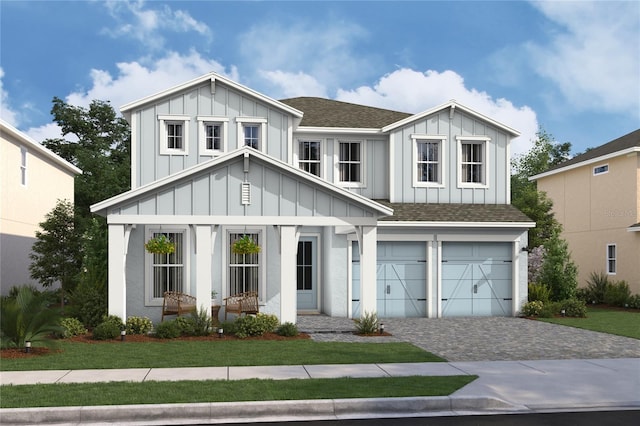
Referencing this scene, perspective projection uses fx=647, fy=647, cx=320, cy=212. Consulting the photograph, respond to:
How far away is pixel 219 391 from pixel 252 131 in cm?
1302

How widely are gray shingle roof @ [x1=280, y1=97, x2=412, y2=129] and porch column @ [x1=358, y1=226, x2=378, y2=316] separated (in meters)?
6.44

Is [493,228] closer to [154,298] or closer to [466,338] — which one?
[466,338]

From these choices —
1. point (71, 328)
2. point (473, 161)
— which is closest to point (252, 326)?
point (71, 328)

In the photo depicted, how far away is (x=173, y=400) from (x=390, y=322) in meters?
11.9

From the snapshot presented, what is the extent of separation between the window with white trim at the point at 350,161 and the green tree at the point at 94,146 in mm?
21665

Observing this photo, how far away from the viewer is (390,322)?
20.5 m

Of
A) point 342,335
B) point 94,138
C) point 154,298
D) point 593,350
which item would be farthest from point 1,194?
point 94,138

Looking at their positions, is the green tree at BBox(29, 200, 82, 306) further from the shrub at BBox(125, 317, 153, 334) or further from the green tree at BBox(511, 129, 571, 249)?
the green tree at BBox(511, 129, 571, 249)

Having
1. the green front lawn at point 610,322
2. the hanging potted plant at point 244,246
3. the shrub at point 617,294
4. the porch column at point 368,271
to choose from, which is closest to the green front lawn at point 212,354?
the porch column at point 368,271

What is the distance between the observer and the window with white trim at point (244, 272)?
1989 cm

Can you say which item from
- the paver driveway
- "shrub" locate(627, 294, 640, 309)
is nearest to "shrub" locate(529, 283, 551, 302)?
the paver driveway

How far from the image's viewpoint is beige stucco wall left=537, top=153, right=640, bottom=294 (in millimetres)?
27938

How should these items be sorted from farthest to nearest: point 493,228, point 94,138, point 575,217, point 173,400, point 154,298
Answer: point 94,138 → point 575,217 → point 493,228 → point 154,298 → point 173,400

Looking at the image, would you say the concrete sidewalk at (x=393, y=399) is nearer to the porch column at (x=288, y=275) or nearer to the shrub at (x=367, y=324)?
the shrub at (x=367, y=324)
